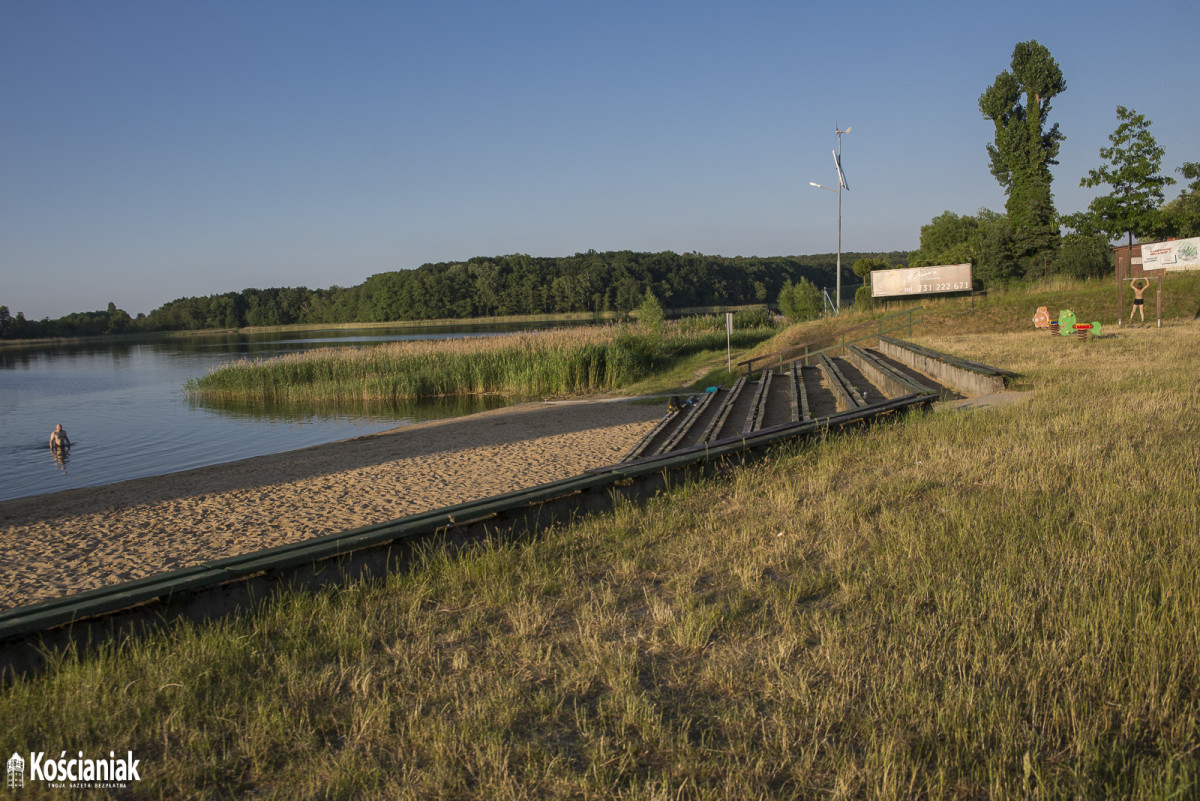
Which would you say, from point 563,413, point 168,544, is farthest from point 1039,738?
point 563,413

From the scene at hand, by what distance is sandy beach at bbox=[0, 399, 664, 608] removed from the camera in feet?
27.3

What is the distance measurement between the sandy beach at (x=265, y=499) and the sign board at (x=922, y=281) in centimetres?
2302

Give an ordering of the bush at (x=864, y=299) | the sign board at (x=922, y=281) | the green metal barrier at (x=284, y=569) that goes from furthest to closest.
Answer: the bush at (x=864, y=299) → the sign board at (x=922, y=281) → the green metal barrier at (x=284, y=569)

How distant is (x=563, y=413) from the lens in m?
20.9

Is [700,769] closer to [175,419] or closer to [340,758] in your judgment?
[340,758]

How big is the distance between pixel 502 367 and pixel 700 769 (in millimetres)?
28077

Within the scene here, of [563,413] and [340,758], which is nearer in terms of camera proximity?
[340,758]

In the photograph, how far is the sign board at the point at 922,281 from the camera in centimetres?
3419

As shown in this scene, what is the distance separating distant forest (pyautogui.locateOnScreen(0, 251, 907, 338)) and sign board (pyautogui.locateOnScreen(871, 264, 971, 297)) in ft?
287

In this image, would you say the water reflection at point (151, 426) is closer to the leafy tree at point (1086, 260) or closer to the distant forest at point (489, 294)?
the leafy tree at point (1086, 260)

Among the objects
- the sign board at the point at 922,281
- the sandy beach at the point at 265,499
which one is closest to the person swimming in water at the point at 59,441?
the sandy beach at the point at 265,499

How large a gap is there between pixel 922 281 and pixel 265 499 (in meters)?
32.8

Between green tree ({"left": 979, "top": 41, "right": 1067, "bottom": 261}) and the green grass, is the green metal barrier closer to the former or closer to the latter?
the green grass

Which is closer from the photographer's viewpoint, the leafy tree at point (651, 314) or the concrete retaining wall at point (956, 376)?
the concrete retaining wall at point (956, 376)
